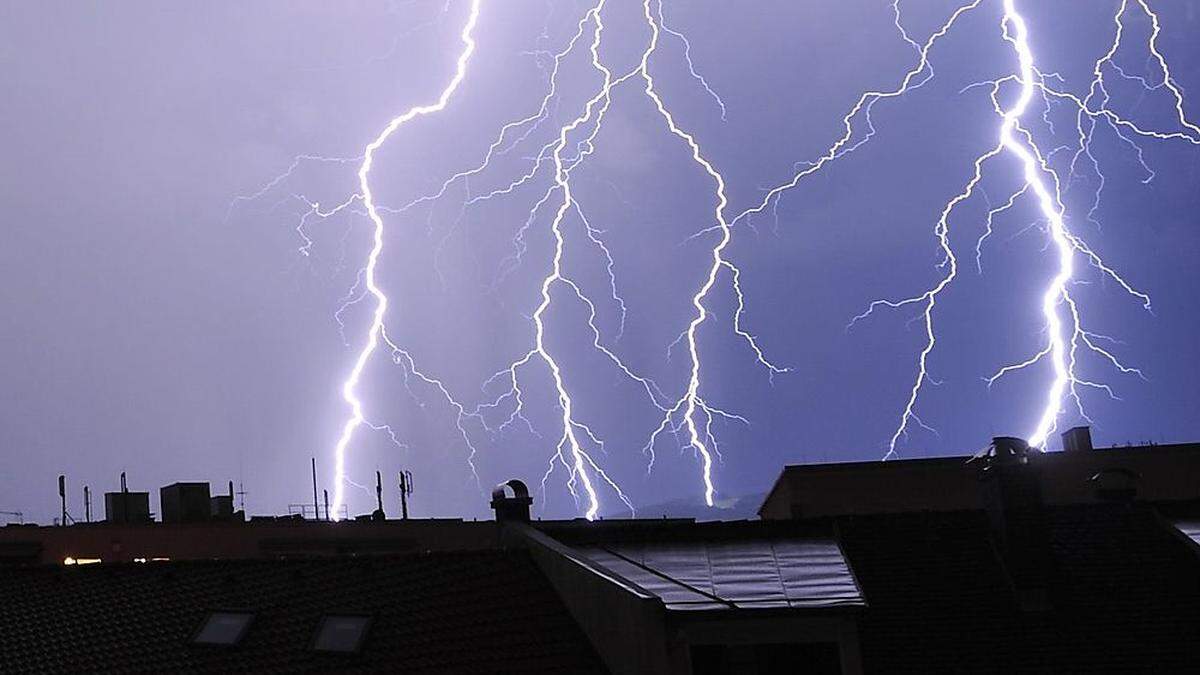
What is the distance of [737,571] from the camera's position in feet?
41.0

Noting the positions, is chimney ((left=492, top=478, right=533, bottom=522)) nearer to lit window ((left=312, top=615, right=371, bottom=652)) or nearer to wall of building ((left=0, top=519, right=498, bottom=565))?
lit window ((left=312, top=615, right=371, bottom=652))

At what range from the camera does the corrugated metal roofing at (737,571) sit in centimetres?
1053

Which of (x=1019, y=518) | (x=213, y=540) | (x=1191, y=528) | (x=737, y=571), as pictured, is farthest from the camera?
(x=213, y=540)

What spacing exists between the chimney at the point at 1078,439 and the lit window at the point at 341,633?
46.8 ft

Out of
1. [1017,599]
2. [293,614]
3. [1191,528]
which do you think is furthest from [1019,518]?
[293,614]

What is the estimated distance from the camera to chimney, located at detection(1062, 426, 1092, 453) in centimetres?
2192

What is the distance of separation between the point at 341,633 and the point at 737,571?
12.9ft

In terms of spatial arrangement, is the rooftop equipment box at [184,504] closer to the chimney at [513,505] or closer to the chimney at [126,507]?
the chimney at [126,507]

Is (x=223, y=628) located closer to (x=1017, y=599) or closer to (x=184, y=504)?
(x=1017, y=599)

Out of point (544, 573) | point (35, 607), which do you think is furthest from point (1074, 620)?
point (35, 607)

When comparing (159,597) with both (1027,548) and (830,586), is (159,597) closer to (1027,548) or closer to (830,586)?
(830,586)

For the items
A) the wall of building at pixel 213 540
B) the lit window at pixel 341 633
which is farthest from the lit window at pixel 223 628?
the wall of building at pixel 213 540

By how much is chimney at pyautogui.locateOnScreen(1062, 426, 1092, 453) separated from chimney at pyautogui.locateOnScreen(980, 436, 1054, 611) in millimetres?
9098

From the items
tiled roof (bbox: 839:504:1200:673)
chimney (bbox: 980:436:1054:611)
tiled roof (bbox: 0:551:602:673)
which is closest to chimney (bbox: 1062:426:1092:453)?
tiled roof (bbox: 839:504:1200:673)
